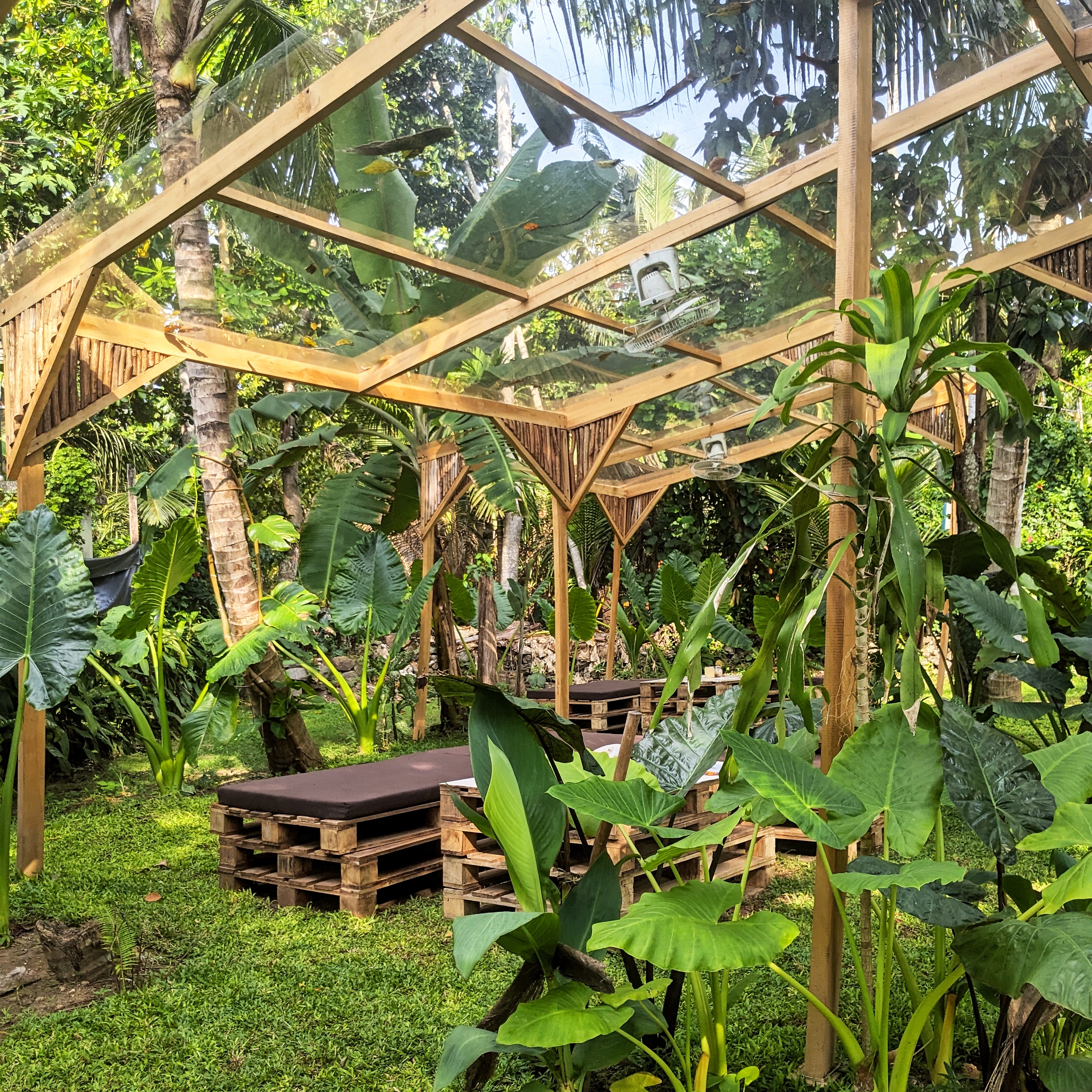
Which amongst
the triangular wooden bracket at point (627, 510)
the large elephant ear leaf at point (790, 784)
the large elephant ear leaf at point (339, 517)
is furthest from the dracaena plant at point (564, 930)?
the triangular wooden bracket at point (627, 510)

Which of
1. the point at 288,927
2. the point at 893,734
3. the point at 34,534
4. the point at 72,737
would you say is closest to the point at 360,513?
the point at 72,737

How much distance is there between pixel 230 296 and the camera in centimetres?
571

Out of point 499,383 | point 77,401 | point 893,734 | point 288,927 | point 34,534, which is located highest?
point 499,383

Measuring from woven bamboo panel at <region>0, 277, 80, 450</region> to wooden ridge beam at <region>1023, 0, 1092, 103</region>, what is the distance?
12.9ft

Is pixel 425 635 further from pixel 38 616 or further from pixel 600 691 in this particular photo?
pixel 38 616

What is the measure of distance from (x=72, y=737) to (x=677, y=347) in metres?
5.34

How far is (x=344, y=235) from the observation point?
4.20 meters

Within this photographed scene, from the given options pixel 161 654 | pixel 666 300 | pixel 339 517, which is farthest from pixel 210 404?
pixel 666 300

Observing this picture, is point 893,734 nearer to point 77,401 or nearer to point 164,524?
point 77,401

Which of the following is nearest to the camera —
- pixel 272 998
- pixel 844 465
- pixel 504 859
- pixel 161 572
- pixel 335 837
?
pixel 844 465

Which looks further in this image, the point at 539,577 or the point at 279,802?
the point at 539,577

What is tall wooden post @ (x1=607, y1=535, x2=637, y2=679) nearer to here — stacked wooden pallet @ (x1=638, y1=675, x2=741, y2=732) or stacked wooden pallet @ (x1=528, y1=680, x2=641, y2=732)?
stacked wooden pallet @ (x1=638, y1=675, x2=741, y2=732)

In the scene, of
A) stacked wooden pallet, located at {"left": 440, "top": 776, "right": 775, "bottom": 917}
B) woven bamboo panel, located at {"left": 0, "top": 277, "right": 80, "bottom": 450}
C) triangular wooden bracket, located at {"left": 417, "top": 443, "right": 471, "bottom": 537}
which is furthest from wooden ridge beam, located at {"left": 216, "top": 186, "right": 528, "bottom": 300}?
triangular wooden bracket, located at {"left": 417, "top": 443, "right": 471, "bottom": 537}

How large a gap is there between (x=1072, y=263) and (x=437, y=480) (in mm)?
5303
